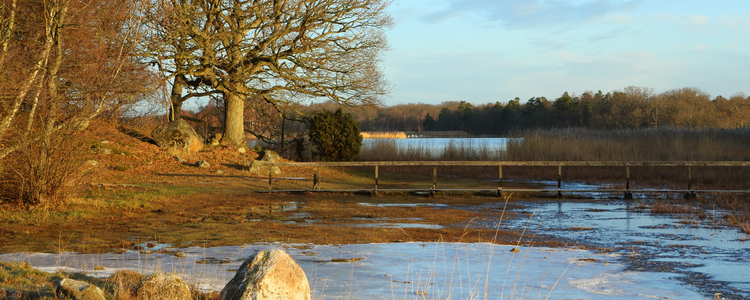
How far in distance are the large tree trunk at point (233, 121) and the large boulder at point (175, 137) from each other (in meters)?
2.00

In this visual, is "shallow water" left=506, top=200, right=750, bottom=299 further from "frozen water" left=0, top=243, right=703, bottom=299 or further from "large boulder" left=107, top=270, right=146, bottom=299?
"large boulder" left=107, top=270, right=146, bottom=299

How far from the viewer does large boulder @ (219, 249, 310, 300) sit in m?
4.77

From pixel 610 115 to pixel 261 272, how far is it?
6389cm

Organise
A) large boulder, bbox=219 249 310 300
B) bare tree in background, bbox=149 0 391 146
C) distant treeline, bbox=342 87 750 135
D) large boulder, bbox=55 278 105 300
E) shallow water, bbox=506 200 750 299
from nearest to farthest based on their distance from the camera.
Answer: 1. large boulder, bbox=219 249 310 300
2. large boulder, bbox=55 278 105 300
3. shallow water, bbox=506 200 750 299
4. bare tree in background, bbox=149 0 391 146
5. distant treeline, bbox=342 87 750 135

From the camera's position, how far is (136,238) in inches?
376

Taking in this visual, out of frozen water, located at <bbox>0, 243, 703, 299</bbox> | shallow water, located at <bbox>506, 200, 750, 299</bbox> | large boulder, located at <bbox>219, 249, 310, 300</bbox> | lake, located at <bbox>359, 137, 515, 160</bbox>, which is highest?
lake, located at <bbox>359, 137, 515, 160</bbox>

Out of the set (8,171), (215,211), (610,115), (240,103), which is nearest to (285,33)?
(240,103)

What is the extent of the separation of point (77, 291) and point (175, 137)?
1826cm

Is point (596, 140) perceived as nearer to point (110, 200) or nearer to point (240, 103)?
point (240, 103)

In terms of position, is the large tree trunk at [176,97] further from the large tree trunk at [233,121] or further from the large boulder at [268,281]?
the large boulder at [268,281]

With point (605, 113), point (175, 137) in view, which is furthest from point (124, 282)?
point (605, 113)

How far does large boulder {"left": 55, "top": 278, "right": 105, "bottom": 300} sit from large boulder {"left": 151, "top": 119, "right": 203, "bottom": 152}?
1784cm

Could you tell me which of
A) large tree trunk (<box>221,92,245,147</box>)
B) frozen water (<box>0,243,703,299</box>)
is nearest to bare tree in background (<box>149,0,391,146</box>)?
large tree trunk (<box>221,92,245,147</box>)

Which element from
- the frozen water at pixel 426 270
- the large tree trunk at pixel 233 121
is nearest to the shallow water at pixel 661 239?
the frozen water at pixel 426 270
